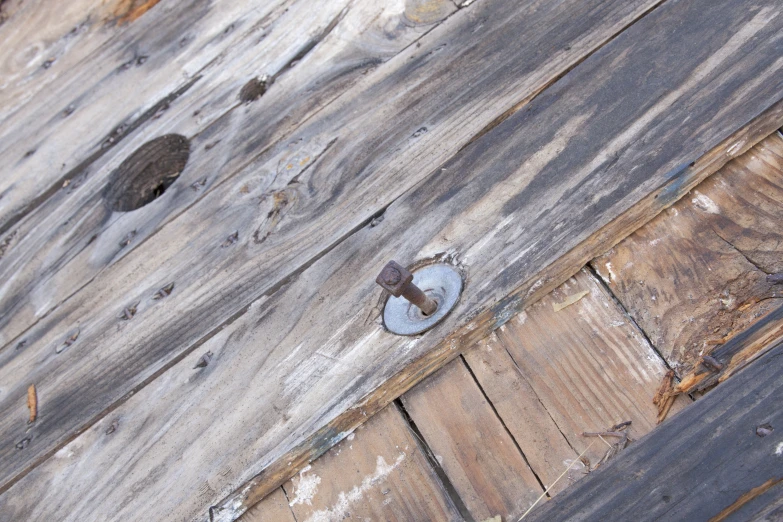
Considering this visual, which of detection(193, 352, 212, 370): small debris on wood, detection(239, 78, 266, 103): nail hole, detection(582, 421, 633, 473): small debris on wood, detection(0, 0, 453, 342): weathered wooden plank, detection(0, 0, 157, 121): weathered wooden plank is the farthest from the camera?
detection(0, 0, 157, 121): weathered wooden plank

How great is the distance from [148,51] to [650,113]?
5.24 feet

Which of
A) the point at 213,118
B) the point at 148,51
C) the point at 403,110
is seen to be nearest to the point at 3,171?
the point at 148,51

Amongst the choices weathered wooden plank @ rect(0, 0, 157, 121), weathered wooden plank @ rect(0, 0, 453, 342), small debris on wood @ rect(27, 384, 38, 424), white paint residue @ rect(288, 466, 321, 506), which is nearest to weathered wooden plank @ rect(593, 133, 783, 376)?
white paint residue @ rect(288, 466, 321, 506)

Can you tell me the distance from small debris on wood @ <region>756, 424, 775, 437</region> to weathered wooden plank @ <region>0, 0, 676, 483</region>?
0.86 meters

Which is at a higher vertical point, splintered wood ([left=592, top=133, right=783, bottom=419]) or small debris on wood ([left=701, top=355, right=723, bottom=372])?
splintered wood ([left=592, top=133, right=783, bottom=419])

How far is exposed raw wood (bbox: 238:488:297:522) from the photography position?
1398 mm

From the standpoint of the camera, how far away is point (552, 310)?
140 cm

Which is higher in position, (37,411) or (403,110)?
(403,110)

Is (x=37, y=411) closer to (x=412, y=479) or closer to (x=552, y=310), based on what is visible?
(x=412, y=479)

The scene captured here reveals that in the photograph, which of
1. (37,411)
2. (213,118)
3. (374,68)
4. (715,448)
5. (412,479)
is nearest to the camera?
(715,448)

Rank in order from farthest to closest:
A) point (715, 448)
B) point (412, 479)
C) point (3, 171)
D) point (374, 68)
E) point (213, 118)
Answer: point (3, 171) → point (213, 118) → point (374, 68) → point (412, 479) → point (715, 448)

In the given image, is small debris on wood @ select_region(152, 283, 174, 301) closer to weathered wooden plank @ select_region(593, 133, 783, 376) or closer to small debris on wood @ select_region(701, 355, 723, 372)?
weathered wooden plank @ select_region(593, 133, 783, 376)

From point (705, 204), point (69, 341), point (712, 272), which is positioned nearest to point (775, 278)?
point (712, 272)

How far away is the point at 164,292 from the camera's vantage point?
69.4 inches
